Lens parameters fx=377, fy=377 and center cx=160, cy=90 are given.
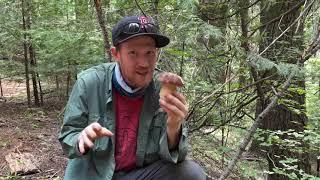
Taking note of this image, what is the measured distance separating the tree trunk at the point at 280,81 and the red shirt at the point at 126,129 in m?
1.99

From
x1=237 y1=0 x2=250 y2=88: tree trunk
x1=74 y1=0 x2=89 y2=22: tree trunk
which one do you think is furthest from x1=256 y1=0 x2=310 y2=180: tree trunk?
x1=74 y1=0 x2=89 y2=22: tree trunk

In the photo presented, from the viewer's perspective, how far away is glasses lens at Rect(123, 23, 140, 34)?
2.28m

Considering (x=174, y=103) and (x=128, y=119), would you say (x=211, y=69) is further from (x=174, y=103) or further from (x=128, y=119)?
(x=174, y=103)

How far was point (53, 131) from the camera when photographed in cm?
629

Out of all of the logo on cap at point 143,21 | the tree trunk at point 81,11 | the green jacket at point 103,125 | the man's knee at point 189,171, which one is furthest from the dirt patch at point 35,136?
the logo on cap at point 143,21

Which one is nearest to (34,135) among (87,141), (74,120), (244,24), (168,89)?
(244,24)

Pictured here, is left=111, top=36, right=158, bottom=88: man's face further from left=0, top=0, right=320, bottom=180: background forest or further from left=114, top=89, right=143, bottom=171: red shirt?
left=0, top=0, right=320, bottom=180: background forest

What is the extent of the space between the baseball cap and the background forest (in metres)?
0.79

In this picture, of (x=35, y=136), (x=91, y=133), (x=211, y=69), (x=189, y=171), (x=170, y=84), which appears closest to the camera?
(x=91, y=133)

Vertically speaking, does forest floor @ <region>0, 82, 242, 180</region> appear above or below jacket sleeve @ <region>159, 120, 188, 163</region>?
below

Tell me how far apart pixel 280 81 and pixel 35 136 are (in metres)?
3.76

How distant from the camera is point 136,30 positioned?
2279 mm

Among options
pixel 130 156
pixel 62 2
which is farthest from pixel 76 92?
pixel 62 2

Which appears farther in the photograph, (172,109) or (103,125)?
(103,125)
